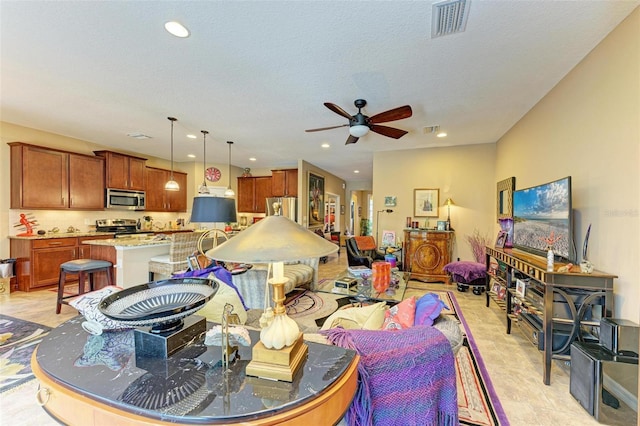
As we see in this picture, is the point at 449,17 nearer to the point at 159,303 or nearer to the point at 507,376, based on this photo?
the point at 159,303

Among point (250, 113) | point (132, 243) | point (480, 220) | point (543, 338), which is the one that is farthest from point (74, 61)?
point (480, 220)

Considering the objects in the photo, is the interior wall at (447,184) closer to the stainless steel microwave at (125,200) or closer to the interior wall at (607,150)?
the interior wall at (607,150)

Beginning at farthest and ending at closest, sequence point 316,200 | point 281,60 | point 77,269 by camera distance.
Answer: point 316,200 < point 77,269 < point 281,60

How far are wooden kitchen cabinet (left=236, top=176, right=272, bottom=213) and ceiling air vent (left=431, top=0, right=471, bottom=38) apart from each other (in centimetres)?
609

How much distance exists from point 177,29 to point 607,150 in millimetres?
3297

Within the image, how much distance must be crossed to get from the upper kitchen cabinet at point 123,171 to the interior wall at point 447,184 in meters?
5.11

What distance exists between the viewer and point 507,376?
2160mm

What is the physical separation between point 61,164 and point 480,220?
7478 millimetres

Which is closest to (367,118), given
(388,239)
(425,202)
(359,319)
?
(359,319)

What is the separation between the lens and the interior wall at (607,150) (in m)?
1.79

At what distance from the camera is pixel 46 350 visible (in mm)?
961

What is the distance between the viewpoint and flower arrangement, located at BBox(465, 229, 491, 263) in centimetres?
479

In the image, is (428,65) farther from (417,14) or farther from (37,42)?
(37,42)

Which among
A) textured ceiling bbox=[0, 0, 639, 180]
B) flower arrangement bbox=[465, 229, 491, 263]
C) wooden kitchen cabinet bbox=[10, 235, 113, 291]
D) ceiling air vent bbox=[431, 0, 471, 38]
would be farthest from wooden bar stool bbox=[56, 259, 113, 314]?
flower arrangement bbox=[465, 229, 491, 263]
